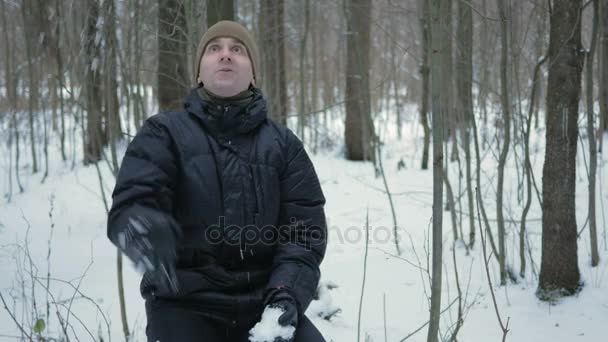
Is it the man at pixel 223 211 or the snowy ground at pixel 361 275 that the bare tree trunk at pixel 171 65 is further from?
the man at pixel 223 211

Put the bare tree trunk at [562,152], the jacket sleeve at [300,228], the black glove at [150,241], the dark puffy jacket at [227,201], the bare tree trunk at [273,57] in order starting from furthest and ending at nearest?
1. the bare tree trunk at [273,57]
2. the bare tree trunk at [562,152]
3. the jacket sleeve at [300,228]
4. the dark puffy jacket at [227,201]
5. the black glove at [150,241]

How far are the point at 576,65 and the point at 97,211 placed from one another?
5.67m

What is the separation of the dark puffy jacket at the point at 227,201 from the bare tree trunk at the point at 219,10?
1.53 m

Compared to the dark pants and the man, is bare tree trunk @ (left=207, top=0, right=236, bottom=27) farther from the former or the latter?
the dark pants

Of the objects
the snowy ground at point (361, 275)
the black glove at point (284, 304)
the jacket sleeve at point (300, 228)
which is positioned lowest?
the snowy ground at point (361, 275)

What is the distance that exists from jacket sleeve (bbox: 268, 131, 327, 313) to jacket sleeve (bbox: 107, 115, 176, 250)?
424 mm

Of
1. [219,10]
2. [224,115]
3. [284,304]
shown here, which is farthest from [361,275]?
[224,115]

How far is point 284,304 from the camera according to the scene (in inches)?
64.2

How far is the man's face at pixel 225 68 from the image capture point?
5.98 feet

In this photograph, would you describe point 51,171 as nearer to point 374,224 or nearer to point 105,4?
point 374,224

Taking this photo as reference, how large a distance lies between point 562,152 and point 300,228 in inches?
87.6

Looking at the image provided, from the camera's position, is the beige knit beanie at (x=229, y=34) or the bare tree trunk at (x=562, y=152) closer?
the beige knit beanie at (x=229, y=34)

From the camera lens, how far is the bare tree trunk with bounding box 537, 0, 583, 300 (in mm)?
3127

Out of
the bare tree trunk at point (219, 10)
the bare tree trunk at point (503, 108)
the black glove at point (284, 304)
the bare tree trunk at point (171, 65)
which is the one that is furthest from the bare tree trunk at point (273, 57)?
the black glove at point (284, 304)
